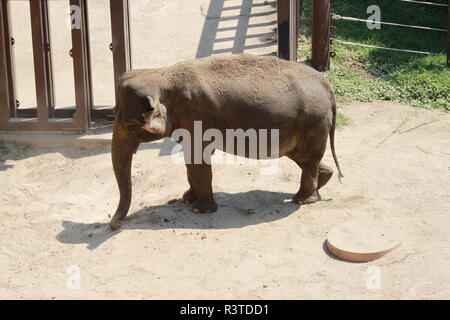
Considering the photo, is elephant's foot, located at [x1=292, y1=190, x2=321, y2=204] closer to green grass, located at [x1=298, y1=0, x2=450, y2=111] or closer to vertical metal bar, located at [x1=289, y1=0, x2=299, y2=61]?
vertical metal bar, located at [x1=289, y1=0, x2=299, y2=61]

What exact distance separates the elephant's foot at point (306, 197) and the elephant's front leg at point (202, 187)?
811 millimetres

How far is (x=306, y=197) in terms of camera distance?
26.3ft

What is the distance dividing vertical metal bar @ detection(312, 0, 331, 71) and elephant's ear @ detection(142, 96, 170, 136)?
480 centimetres

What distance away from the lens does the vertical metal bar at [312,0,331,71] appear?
11594 mm

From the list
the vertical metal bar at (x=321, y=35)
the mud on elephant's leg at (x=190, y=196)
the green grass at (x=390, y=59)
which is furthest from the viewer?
the vertical metal bar at (x=321, y=35)

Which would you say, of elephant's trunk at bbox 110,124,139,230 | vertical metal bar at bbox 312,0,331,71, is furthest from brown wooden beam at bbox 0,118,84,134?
vertical metal bar at bbox 312,0,331,71

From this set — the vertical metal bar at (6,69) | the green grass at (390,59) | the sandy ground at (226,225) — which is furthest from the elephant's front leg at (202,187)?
the green grass at (390,59)

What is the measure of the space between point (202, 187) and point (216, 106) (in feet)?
2.58

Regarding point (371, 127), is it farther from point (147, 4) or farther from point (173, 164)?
point (147, 4)

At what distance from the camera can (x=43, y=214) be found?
27.2ft

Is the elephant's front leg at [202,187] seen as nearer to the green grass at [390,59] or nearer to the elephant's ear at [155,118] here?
the elephant's ear at [155,118]

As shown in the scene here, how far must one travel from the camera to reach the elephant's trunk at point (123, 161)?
7.41 metres

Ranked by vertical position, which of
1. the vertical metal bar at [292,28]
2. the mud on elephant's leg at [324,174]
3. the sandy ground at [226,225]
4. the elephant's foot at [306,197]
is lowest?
the sandy ground at [226,225]
